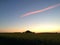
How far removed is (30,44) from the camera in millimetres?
29766

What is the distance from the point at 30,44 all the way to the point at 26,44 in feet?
2.75

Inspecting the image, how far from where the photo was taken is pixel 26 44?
29.4 meters

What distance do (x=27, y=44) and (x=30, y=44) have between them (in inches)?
27.4

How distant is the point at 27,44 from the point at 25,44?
381 mm

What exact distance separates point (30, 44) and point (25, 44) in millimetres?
1031

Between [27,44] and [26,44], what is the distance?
197mm

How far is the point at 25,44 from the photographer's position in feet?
96.4

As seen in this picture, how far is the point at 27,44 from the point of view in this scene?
96.4 feet
